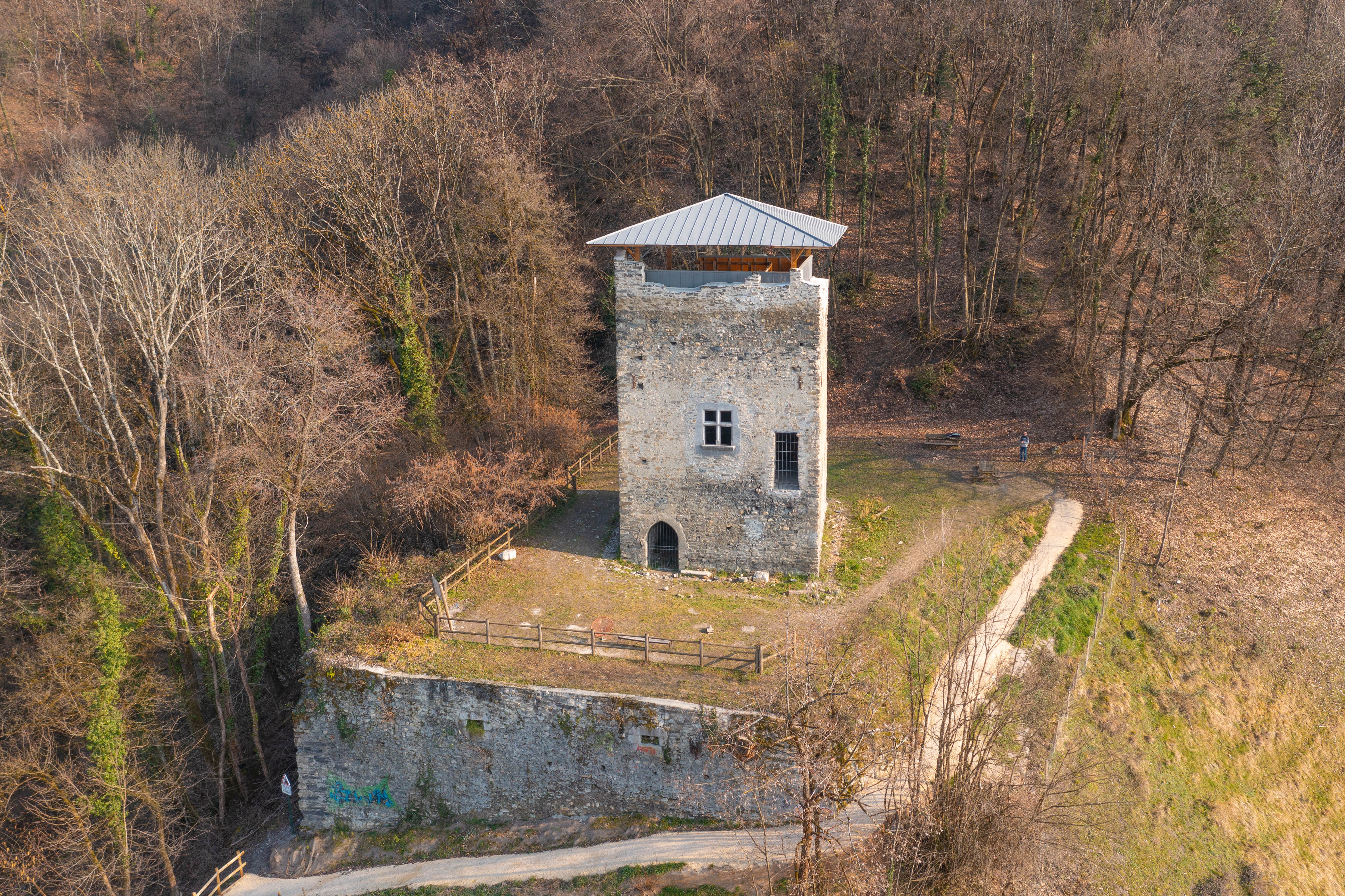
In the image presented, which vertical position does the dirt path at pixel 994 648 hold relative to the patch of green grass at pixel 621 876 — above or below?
above

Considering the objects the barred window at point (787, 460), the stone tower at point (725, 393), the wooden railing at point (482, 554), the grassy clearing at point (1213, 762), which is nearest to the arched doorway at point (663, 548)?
the stone tower at point (725, 393)

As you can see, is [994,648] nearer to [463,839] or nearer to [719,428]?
[719,428]

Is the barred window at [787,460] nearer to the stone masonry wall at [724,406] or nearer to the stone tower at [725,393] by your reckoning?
the stone tower at [725,393]

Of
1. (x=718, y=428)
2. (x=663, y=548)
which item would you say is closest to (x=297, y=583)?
(x=663, y=548)

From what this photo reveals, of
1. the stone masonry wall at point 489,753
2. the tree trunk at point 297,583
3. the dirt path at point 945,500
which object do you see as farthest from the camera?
the dirt path at point 945,500

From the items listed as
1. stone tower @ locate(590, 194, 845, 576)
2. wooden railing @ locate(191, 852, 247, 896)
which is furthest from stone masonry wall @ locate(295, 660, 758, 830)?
stone tower @ locate(590, 194, 845, 576)

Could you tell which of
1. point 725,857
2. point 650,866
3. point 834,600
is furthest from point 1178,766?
point 650,866

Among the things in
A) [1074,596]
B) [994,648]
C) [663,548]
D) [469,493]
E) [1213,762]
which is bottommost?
[1213,762]
